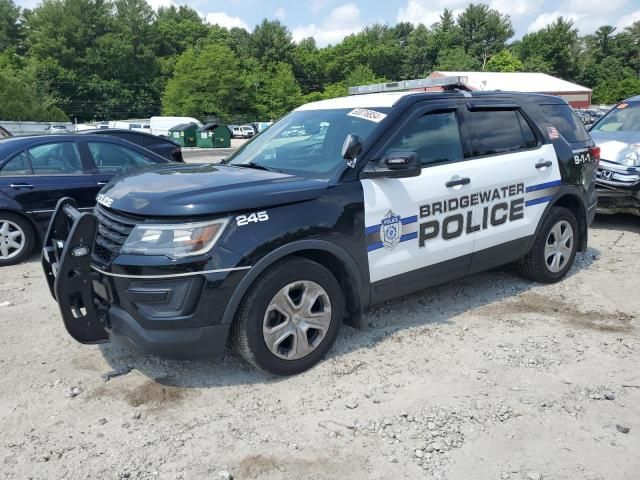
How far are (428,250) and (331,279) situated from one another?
94 cm

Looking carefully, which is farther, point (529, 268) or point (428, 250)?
point (529, 268)

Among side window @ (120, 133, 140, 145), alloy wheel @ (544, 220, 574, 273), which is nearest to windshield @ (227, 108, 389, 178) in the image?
alloy wheel @ (544, 220, 574, 273)

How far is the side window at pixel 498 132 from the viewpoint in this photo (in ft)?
15.0

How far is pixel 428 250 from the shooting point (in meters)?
4.21

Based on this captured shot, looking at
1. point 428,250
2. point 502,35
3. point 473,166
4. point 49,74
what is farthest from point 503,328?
point 502,35

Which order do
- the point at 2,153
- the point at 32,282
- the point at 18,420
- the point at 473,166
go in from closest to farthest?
the point at 18,420
the point at 473,166
the point at 32,282
the point at 2,153

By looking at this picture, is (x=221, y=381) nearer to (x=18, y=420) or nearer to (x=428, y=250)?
(x=18, y=420)

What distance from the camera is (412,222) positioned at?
4062 mm

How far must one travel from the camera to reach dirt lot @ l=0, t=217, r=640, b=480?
281 centimetres

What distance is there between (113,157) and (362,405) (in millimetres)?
5245

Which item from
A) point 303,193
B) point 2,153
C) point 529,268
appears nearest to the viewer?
point 303,193

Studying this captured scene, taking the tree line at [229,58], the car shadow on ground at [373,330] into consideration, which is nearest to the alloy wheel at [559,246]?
the car shadow on ground at [373,330]

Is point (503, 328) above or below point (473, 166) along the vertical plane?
below

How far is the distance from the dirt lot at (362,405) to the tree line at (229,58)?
187ft
